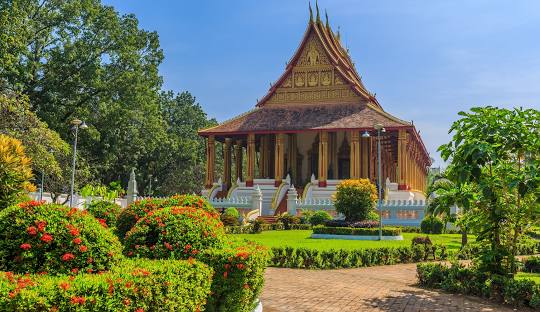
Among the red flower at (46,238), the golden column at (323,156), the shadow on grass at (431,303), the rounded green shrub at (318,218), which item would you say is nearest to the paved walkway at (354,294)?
the shadow on grass at (431,303)

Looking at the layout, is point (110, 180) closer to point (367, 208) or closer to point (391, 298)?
point (367, 208)

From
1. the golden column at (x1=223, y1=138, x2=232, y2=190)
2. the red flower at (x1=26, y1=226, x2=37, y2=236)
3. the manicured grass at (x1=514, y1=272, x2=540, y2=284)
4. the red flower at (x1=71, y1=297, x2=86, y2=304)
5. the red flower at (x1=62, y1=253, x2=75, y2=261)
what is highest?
the golden column at (x1=223, y1=138, x2=232, y2=190)

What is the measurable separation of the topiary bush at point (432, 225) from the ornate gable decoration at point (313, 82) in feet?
46.2

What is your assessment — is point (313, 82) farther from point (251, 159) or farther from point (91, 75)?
point (91, 75)

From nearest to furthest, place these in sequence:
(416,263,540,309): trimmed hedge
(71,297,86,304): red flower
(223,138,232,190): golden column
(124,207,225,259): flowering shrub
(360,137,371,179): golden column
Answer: (71,297,86,304): red flower → (124,207,225,259): flowering shrub → (416,263,540,309): trimmed hedge → (360,137,371,179): golden column → (223,138,232,190): golden column

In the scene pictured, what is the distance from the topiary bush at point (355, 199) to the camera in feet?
71.5

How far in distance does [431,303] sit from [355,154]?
2563 centimetres

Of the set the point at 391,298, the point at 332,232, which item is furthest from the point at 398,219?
the point at 391,298

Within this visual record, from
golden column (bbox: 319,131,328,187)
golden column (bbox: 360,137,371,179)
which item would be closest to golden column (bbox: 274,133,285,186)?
golden column (bbox: 319,131,328,187)

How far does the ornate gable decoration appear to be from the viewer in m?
37.1

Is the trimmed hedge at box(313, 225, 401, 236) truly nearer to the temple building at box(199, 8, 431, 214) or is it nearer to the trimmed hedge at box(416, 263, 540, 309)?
the trimmed hedge at box(416, 263, 540, 309)

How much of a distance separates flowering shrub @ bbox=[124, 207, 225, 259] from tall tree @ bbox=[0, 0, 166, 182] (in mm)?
25657

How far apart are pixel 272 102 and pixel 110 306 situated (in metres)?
35.2

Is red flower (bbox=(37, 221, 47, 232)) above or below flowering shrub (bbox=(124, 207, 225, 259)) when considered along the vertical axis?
above
